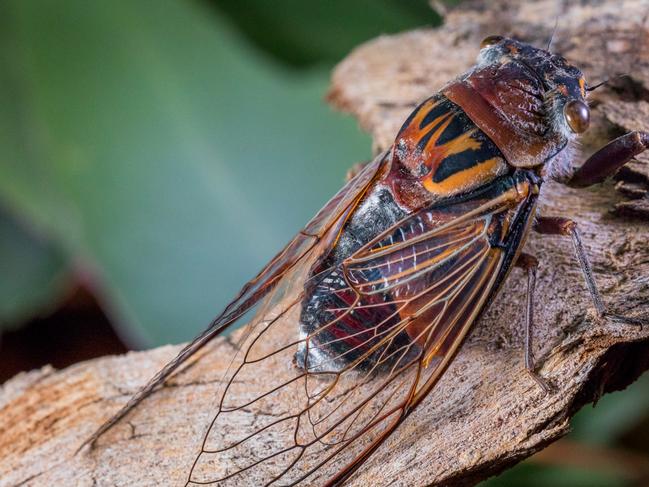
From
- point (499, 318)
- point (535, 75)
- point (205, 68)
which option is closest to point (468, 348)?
point (499, 318)

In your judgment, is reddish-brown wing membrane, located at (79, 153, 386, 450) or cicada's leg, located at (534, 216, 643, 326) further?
reddish-brown wing membrane, located at (79, 153, 386, 450)

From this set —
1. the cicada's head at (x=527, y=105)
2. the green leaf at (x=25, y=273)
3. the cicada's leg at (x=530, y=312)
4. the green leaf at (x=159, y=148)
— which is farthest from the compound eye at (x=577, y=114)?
the green leaf at (x=25, y=273)

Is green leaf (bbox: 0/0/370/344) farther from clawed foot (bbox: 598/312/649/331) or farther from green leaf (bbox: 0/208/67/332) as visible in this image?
clawed foot (bbox: 598/312/649/331)

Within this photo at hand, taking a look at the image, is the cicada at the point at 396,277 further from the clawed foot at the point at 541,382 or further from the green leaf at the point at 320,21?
the green leaf at the point at 320,21

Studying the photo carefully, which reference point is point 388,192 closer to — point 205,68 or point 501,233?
point 501,233

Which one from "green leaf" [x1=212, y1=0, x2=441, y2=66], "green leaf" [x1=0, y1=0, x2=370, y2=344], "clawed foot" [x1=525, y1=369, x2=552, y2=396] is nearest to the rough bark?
"clawed foot" [x1=525, y1=369, x2=552, y2=396]

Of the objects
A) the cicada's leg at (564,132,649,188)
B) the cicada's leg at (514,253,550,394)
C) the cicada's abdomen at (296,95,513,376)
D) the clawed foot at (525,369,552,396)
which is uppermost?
the cicada's abdomen at (296,95,513,376)
